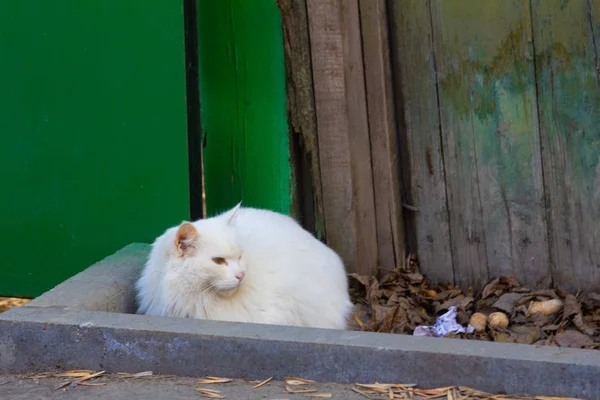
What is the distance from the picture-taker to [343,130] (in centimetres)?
443

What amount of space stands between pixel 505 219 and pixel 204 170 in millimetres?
1790

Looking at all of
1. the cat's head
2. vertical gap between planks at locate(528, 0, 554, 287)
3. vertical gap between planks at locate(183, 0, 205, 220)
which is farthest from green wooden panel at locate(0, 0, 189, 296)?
vertical gap between planks at locate(528, 0, 554, 287)

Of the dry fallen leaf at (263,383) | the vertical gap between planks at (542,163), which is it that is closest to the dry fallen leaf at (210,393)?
the dry fallen leaf at (263,383)

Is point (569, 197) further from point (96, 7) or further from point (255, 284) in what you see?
point (96, 7)

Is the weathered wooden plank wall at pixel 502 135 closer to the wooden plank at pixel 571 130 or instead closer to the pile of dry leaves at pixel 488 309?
the wooden plank at pixel 571 130

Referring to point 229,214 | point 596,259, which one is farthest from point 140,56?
point 596,259

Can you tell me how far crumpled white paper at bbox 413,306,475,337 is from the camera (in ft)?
13.3

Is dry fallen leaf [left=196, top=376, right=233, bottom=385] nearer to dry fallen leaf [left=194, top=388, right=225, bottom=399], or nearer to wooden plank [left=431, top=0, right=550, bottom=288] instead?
dry fallen leaf [left=194, top=388, right=225, bottom=399]

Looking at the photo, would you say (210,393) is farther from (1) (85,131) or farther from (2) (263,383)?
(1) (85,131)

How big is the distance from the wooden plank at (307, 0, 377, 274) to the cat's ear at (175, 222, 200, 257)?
105 centimetres

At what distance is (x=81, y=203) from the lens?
4.95 m

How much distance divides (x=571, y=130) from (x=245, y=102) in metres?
1.82

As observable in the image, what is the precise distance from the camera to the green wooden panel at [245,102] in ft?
15.2

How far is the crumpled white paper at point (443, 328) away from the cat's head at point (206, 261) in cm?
97
